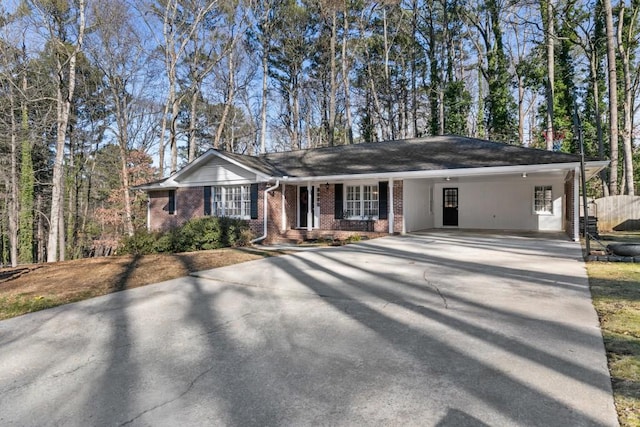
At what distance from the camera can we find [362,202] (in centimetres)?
1401

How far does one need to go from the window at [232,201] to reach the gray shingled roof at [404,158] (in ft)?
4.03

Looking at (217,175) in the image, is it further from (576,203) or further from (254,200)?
(576,203)

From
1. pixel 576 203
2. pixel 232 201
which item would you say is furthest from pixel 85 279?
pixel 576 203

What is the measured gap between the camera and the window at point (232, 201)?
14641mm

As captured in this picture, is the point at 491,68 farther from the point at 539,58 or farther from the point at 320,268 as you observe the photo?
the point at 320,268

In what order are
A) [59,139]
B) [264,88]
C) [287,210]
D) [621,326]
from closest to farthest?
[621,326] → [287,210] → [59,139] → [264,88]

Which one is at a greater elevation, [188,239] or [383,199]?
[383,199]

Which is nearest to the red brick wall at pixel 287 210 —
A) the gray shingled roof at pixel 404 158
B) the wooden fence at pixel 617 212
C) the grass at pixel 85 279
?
the gray shingled roof at pixel 404 158

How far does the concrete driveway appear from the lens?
2262 mm

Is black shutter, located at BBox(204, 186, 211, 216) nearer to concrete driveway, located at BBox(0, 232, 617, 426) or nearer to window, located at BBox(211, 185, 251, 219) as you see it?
window, located at BBox(211, 185, 251, 219)

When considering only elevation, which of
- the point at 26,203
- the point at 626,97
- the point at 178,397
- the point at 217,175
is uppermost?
the point at 626,97

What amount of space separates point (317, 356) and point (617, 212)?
1732 centimetres

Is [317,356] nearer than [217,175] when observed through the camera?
Yes

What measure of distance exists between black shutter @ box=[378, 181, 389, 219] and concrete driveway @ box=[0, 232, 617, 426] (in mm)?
7650
